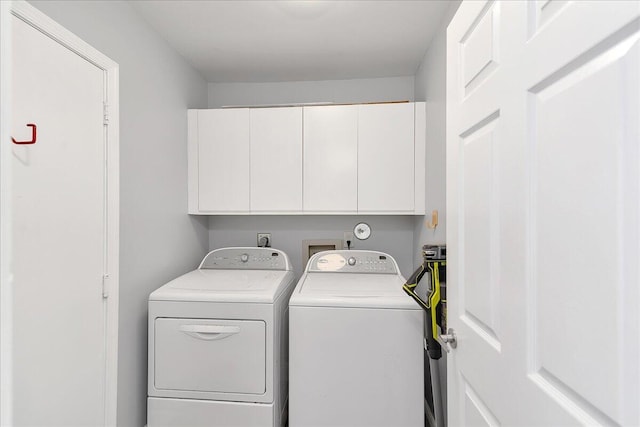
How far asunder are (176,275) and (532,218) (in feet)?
7.11

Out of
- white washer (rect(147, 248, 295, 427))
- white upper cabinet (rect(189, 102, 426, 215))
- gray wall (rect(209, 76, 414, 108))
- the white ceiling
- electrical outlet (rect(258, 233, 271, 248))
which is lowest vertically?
white washer (rect(147, 248, 295, 427))

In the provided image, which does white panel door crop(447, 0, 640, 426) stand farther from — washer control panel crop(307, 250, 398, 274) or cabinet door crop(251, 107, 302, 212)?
cabinet door crop(251, 107, 302, 212)

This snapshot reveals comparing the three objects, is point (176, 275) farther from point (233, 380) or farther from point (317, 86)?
point (317, 86)

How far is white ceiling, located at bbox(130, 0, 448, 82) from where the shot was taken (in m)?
1.77

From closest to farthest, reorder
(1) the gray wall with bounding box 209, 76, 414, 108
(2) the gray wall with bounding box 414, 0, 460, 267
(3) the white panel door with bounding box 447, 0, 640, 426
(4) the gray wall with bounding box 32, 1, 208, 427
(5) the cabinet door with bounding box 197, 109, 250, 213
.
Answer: (3) the white panel door with bounding box 447, 0, 640, 426, (4) the gray wall with bounding box 32, 1, 208, 427, (2) the gray wall with bounding box 414, 0, 460, 267, (5) the cabinet door with bounding box 197, 109, 250, 213, (1) the gray wall with bounding box 209, 76, 414, 108

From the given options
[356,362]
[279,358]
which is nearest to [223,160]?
[279,358]

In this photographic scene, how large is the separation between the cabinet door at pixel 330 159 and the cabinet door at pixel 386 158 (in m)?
0.06

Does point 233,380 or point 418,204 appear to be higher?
point 418,204

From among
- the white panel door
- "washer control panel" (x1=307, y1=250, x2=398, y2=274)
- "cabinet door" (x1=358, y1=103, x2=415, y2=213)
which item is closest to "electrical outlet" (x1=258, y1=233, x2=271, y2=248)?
"washer control panel" (x1=307, y1=250, x2=398, y2=274)

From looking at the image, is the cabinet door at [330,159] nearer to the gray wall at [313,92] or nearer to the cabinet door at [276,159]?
the cabinet door at [276,159]

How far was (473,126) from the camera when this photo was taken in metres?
0.99

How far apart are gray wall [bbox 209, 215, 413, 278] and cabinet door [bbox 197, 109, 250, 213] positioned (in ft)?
1.22

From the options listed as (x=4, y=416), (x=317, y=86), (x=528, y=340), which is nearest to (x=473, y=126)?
(x=528, y=340)

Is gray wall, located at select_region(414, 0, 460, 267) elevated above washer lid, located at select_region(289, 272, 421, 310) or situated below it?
above
